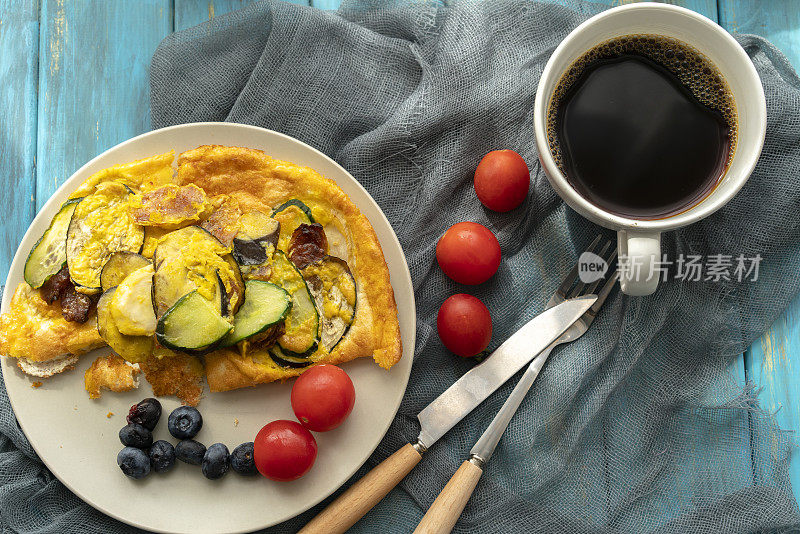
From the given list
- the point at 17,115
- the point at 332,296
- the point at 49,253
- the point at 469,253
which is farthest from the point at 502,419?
the point at 17,115

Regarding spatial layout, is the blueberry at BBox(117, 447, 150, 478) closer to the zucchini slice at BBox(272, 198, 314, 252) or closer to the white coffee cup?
the zucchini slice at BBox(272, 198, 314, 252)

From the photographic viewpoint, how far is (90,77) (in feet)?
10.2

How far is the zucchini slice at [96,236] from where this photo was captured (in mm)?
2559

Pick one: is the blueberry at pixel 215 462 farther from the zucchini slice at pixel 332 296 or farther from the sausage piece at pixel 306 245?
the sausage piece at pixel 306 245

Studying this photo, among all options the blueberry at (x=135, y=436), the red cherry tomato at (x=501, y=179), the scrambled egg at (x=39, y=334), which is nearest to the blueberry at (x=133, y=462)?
the blueberry at (x=135, y=436)

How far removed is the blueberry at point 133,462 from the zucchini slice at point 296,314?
72 centimetres

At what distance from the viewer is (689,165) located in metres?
2.54

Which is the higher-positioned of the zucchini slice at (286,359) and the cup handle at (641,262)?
the cup handle at (641,262)

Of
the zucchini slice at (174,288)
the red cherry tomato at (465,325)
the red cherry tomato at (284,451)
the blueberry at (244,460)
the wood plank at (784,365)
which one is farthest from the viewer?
the wood plank at (784,365)

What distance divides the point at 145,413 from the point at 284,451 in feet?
1.95

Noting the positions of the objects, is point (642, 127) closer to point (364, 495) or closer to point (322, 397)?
point (322, 397)

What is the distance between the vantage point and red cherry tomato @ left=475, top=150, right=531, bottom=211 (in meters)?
2.80

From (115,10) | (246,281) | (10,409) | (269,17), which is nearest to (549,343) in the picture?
(246,281)

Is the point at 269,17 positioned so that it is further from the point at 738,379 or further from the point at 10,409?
the point at 738,379
